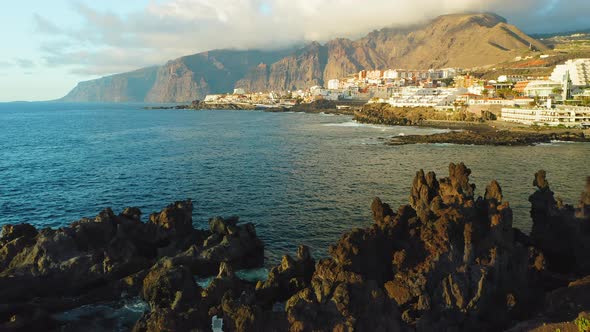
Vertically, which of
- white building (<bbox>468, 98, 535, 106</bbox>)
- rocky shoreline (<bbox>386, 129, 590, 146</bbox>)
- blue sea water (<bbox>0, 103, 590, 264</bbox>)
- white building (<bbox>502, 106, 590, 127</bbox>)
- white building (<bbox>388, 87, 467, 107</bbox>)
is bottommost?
blue sea water (<bbox>0, 103, 590, 264</bbox>)

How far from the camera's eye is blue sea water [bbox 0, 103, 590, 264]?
131 feet

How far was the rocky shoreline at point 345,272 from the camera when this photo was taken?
55.0 feet

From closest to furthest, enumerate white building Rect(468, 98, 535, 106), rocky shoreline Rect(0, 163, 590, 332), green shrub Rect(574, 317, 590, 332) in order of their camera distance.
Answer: green shrub Rect(574, 317, 590, 332) < rocky shoreline Rect(0, 163, 590, 332) < white building Rect(468, 98, 535, 106)

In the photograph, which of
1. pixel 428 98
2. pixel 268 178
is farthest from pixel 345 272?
pixel 428 98

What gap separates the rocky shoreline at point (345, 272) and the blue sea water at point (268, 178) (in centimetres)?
707

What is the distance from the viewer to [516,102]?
124 meters

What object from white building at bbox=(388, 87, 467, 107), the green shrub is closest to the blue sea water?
the green shrub

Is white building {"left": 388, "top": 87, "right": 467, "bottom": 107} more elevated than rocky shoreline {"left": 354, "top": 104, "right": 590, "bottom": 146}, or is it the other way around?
white building {"left": 388, "top": 87, "right": 467, "bottom": 107}

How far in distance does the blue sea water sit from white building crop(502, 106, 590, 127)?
23.3 metres

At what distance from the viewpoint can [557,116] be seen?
97688 mm

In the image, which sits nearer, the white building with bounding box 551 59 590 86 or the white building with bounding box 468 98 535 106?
the white building with bounding box 468 98 535 106

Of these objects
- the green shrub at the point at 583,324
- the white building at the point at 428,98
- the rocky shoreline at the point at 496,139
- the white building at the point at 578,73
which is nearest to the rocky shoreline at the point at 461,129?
the rocky shoreline at the point at 496,139

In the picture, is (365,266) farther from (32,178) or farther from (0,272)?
(32,178)

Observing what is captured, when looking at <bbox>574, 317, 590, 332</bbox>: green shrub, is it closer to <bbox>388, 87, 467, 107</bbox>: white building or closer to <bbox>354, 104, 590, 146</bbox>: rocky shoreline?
<bbox>354, 104, 590, 146</bbox>: rocky shoreline
